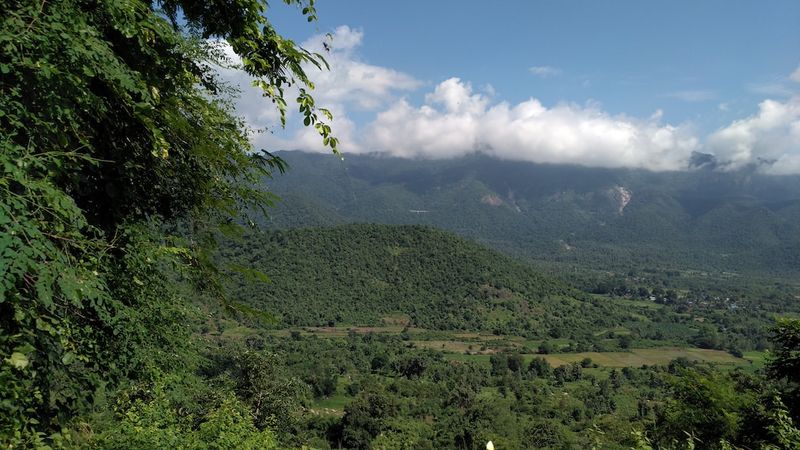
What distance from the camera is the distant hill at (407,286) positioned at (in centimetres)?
14038

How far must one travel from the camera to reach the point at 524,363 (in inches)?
4210

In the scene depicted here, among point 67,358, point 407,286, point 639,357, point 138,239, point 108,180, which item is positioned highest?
point 108,180

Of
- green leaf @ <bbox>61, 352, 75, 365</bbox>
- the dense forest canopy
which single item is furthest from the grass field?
green leaf @ <bbox>61, 352, 75, 365</bbox>

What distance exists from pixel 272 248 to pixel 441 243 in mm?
56035

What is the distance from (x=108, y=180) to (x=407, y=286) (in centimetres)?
15326

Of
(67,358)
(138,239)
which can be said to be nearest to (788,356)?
(138,239)

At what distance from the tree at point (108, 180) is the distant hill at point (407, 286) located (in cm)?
12731

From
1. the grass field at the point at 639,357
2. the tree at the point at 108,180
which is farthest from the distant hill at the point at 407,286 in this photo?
the tree at the point at 108,180

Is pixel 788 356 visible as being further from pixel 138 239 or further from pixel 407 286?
pixel 407 286

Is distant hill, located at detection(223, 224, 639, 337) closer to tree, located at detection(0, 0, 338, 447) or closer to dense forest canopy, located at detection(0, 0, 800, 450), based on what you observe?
dense forest canopy, located at detection(0, 0, 800, 450)

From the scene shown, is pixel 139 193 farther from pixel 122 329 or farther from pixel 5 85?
pixel 5 85

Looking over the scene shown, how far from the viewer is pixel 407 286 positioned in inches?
6171

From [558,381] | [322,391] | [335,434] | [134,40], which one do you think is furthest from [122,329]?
[558,381]

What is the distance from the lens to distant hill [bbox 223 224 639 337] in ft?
461
